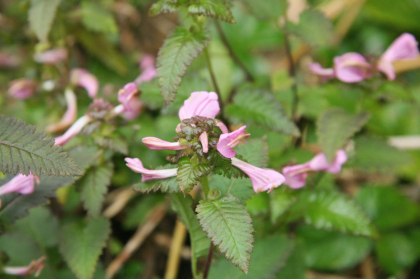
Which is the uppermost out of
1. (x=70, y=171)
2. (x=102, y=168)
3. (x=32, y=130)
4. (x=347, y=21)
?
(x=32, y=130)

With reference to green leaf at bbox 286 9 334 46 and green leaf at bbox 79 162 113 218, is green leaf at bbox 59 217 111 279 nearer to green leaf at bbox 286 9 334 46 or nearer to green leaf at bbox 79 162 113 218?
green leaf at bbox 79 162 113 218

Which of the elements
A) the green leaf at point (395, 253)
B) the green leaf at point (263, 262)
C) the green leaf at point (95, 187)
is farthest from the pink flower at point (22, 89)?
the green leaf at point (395, 253)

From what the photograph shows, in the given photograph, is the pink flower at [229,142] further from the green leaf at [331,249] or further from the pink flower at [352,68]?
the green leaf at [331,249]

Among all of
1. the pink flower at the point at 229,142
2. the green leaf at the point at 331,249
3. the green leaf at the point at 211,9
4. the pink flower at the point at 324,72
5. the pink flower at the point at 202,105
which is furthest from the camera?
the green leaf at the point at 331,249

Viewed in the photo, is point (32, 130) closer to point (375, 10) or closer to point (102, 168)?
point (102, 168)

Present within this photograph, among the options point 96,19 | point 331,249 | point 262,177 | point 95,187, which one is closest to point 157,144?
point 262,177

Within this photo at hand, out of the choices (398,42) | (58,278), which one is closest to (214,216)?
(58,278)
